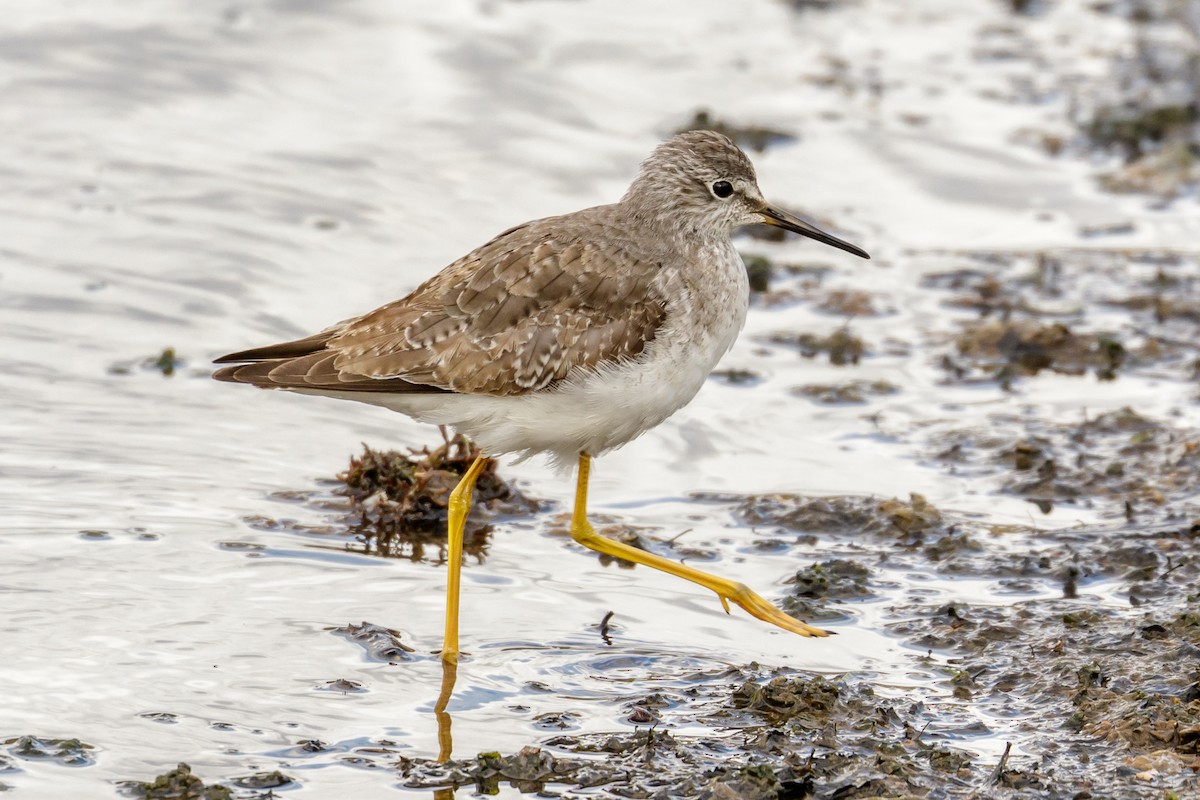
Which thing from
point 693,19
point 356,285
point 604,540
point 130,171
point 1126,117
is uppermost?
point 693,19

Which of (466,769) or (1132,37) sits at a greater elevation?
(1132,37)

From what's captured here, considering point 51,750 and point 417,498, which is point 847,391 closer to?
point 417,498

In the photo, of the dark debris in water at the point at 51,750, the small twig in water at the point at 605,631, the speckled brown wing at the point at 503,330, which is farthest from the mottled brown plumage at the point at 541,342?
the dark debris in water at the point at 51,750

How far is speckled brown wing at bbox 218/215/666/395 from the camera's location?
8344 millimetres

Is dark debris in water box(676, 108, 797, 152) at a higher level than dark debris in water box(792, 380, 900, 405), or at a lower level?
higher

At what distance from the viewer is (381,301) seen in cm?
1247

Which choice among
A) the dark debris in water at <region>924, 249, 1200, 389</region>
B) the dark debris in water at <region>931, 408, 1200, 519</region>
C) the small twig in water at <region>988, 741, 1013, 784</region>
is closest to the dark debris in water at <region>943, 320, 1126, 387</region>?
the dark debris in water at <region>924, 249, 1200, 389</region>

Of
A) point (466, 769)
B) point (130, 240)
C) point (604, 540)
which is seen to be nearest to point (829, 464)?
point (604, 540)

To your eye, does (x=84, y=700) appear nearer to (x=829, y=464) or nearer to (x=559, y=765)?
(x=559, y=765)

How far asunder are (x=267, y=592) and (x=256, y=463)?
1798mm

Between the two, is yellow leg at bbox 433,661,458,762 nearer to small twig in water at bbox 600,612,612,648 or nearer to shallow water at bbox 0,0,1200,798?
shallow water at bbox 0,0,1200,798

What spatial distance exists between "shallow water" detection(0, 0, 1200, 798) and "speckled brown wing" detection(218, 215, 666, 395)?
1.26m

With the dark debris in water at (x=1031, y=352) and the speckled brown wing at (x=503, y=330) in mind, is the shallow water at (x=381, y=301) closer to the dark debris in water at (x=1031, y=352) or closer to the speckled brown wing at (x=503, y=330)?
the dark debris in water at (x=1031, y=352)

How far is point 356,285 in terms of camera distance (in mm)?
12773
